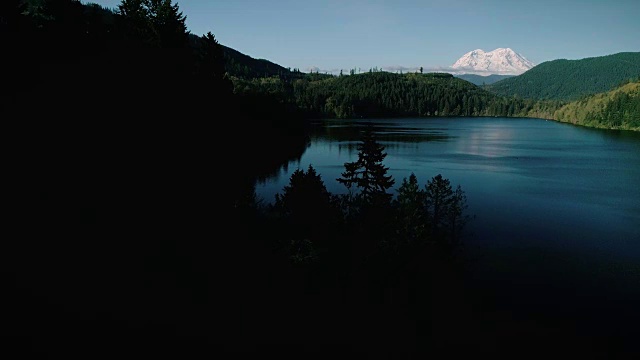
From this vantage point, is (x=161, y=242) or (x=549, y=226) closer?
(x=161, y=242)

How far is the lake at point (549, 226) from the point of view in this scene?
28.6m

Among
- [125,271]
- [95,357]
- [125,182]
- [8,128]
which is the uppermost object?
[8,128]

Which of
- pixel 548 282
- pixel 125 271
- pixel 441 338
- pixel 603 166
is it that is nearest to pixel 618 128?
pixel 603 166

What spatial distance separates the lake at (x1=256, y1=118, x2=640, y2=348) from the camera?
1125 inches

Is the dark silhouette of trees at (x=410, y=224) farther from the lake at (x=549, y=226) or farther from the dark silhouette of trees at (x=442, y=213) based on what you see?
the lake at (x=549, y=226)

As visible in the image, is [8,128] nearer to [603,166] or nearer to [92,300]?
[92,300]

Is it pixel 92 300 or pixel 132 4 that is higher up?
pixel 132 4

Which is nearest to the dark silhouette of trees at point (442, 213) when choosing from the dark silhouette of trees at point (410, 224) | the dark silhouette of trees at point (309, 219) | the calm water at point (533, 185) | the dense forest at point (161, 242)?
the dense forest at point (161, 242)

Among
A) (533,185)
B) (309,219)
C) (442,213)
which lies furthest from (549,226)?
(309,219)

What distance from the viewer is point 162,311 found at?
71.9ft

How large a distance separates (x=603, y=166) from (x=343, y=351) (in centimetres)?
8108

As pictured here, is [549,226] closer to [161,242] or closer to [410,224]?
[410,224]

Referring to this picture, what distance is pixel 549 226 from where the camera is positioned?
4434 cm

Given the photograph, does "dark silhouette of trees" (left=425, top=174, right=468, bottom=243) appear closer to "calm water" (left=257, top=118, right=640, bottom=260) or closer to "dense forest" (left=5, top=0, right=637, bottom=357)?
"dense forest" (left=5, top=0, right=637, bottom=357)
